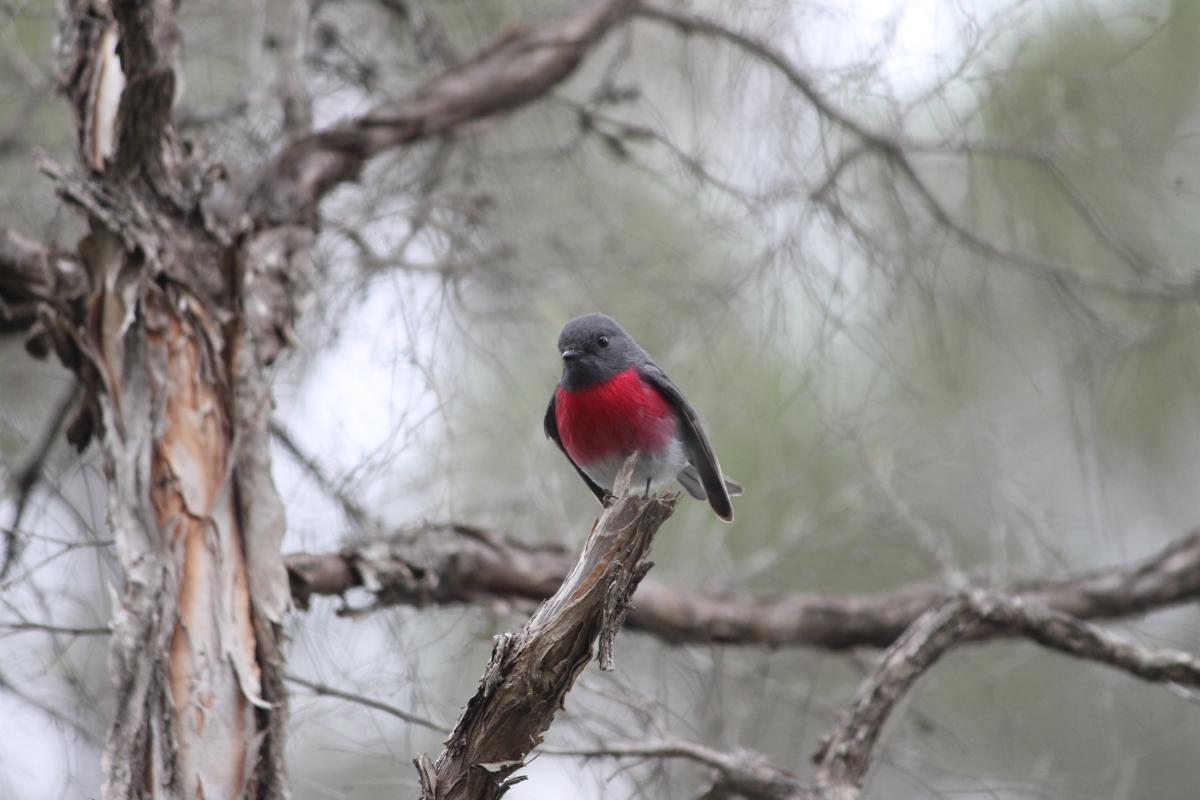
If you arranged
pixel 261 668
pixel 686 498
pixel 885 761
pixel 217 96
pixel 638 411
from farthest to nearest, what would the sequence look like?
pixel 686 498, pixel 217 96, pixel 885 761, pixel 638 411, pixel 261 668

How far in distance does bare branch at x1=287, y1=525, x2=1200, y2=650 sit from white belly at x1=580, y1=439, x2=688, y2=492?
391 millimetres

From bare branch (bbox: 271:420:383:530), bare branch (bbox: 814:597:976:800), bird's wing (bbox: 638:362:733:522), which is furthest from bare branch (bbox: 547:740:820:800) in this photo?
bare branch (bbox: 271:420:383:530)

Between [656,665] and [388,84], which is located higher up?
[388,84]

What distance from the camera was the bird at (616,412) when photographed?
11.6ft

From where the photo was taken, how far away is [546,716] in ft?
7.36

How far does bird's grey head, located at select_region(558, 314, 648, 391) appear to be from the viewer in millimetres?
3531

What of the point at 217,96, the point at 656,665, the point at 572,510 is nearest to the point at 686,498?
the point at 572,510

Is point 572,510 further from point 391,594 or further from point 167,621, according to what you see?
point 167,621

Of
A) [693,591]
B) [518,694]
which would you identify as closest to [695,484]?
[693,591]

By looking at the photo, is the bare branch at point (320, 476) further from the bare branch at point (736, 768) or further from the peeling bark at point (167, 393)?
the bare branch at point (736, 768)

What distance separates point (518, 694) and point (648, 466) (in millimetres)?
1521

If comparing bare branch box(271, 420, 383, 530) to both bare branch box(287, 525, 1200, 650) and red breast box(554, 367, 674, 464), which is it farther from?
red breast box(554, 367, 674, 464)

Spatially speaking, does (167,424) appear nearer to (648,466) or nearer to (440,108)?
(648,466)

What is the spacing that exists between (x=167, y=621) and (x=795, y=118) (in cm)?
262
